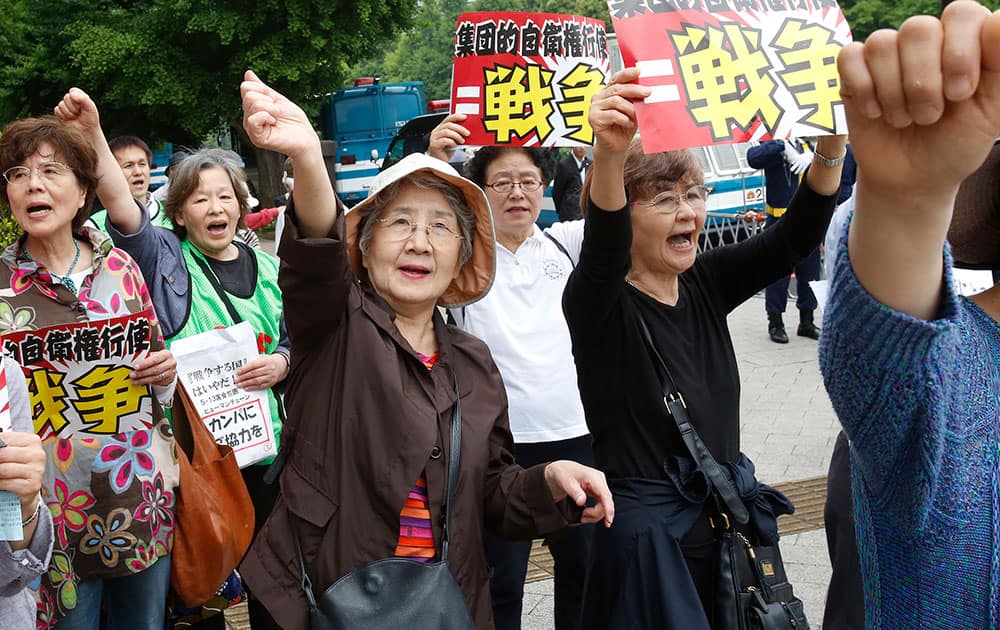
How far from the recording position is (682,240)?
2.77 meters

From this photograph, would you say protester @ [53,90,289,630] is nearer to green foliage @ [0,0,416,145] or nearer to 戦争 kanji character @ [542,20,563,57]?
戦争 kanji character @ [542,20,563,57]

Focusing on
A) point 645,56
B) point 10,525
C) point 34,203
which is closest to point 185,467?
point 34,203

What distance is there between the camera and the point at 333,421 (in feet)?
7.42

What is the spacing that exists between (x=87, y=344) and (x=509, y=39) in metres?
2.12

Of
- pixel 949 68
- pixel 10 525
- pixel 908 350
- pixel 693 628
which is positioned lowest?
pixel 693 628

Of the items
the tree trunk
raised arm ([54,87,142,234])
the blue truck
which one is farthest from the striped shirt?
the tree trunk

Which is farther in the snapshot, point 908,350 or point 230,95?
point 230,95

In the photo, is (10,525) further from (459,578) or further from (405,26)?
(405,26)

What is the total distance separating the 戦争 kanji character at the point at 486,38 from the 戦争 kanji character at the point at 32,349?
2.14 m

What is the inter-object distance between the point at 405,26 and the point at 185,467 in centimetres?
2157

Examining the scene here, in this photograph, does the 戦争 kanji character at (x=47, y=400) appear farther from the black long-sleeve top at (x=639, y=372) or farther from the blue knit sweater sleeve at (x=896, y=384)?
the blue knit sweater sleeve at (x=896, y=384)

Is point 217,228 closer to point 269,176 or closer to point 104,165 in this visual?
point 104,165

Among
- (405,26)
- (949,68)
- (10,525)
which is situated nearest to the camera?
(949,68)

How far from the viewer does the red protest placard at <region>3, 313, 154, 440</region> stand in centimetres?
285
